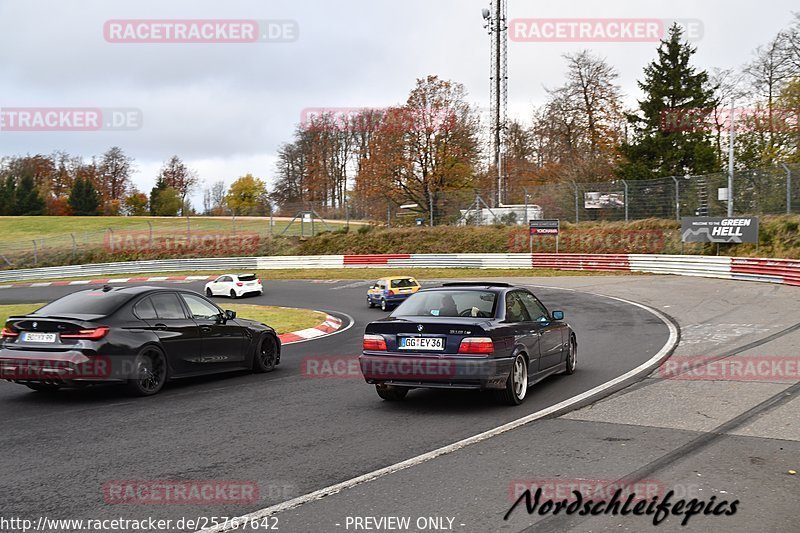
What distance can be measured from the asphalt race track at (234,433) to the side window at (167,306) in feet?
3.35

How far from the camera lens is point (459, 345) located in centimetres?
823

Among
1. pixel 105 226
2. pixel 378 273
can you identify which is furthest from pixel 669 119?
pixel 105 226

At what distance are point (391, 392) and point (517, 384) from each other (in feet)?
4.98

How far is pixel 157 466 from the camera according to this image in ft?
→ 20.2

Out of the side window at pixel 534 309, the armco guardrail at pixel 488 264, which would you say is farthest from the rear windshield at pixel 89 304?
the armco guardrail at pixel 488 264

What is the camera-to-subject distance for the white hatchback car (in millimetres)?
32469

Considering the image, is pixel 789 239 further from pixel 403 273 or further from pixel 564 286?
pixel 403 273

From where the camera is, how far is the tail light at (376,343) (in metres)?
8.63

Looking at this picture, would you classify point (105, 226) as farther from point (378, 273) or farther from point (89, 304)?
point (89, 304)

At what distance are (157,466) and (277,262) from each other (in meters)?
43.1

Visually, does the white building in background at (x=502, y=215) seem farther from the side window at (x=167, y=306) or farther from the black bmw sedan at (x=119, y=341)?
the side window at (x=167, y=306)

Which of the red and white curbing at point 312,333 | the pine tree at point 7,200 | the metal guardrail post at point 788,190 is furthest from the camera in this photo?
the pine tree at point 7,200

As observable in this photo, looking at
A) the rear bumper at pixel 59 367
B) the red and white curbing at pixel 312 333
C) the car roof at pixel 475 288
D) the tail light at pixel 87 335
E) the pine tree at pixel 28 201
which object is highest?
the pine tree at pixel 28 201

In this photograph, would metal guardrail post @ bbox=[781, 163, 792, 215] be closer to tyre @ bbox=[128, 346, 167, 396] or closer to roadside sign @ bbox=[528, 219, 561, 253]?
roadside sign @ bbox=[528, 219, 561, 253]
